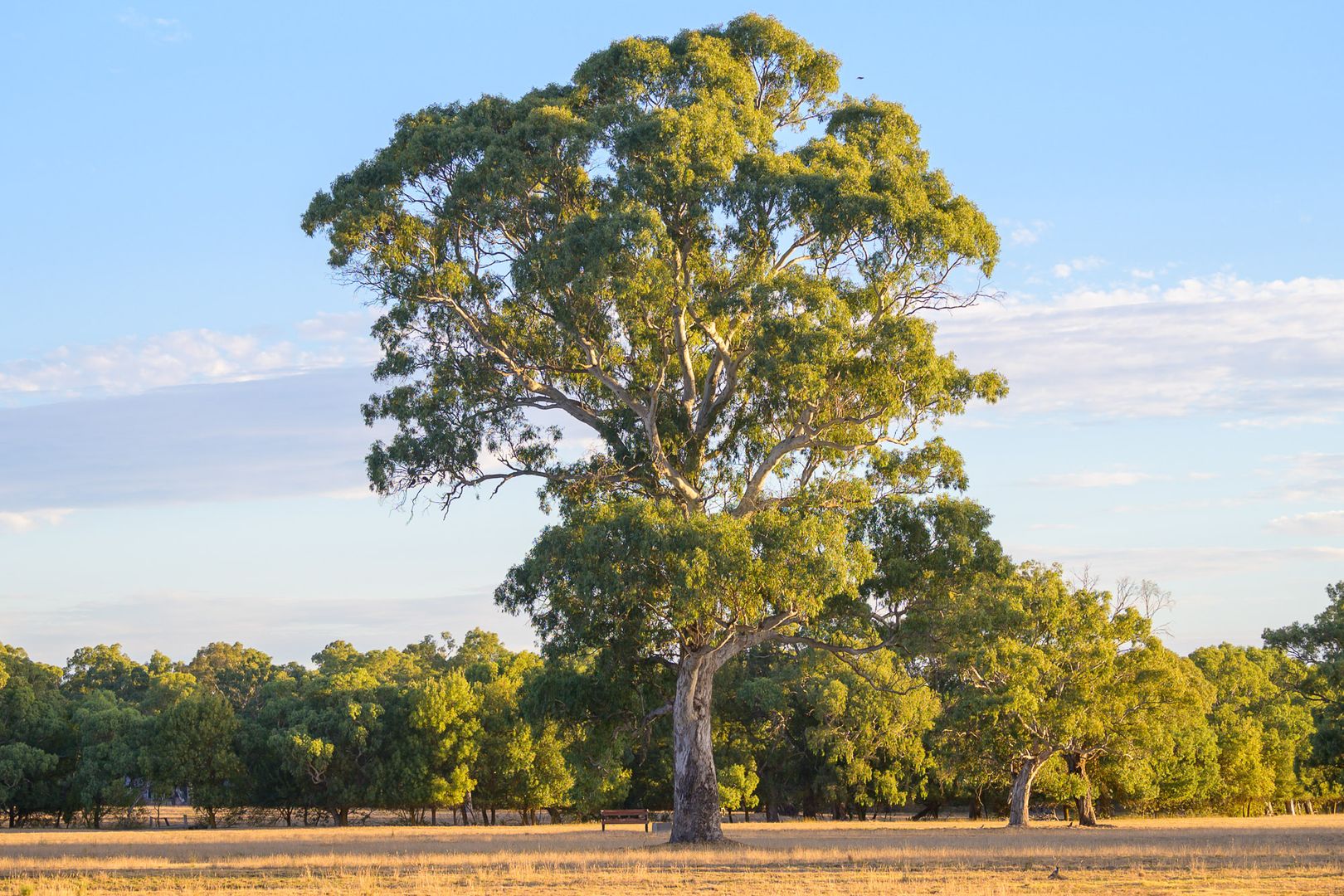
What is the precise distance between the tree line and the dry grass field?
14.7 metres

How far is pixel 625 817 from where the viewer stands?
5716 cm

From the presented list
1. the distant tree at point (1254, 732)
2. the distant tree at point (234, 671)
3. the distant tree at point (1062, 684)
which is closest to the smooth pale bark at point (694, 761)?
the distant tree at point (1062, 684)

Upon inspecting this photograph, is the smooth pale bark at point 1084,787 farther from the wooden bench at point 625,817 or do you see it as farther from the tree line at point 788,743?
the wooden bench at point 625,817

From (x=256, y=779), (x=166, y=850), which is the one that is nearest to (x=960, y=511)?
(x=166, y=850)

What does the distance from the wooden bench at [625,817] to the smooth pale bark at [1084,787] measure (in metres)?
17.3


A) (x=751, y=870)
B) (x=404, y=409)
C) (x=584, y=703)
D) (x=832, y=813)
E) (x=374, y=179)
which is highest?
(x=374, y=179)

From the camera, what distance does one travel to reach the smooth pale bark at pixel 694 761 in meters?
32.6

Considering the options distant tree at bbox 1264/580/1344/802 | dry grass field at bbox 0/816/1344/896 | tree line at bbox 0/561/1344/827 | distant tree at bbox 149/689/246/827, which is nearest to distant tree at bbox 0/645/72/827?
tree line at bbox 0/561/1344/827

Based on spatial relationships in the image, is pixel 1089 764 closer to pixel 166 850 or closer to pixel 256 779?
pixel 166 850

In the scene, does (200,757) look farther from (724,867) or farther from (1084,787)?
(724,867)

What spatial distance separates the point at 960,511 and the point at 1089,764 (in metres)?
28.2

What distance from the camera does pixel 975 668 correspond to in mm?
46281

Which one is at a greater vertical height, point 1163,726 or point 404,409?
point 404,409

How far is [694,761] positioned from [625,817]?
25666mm
